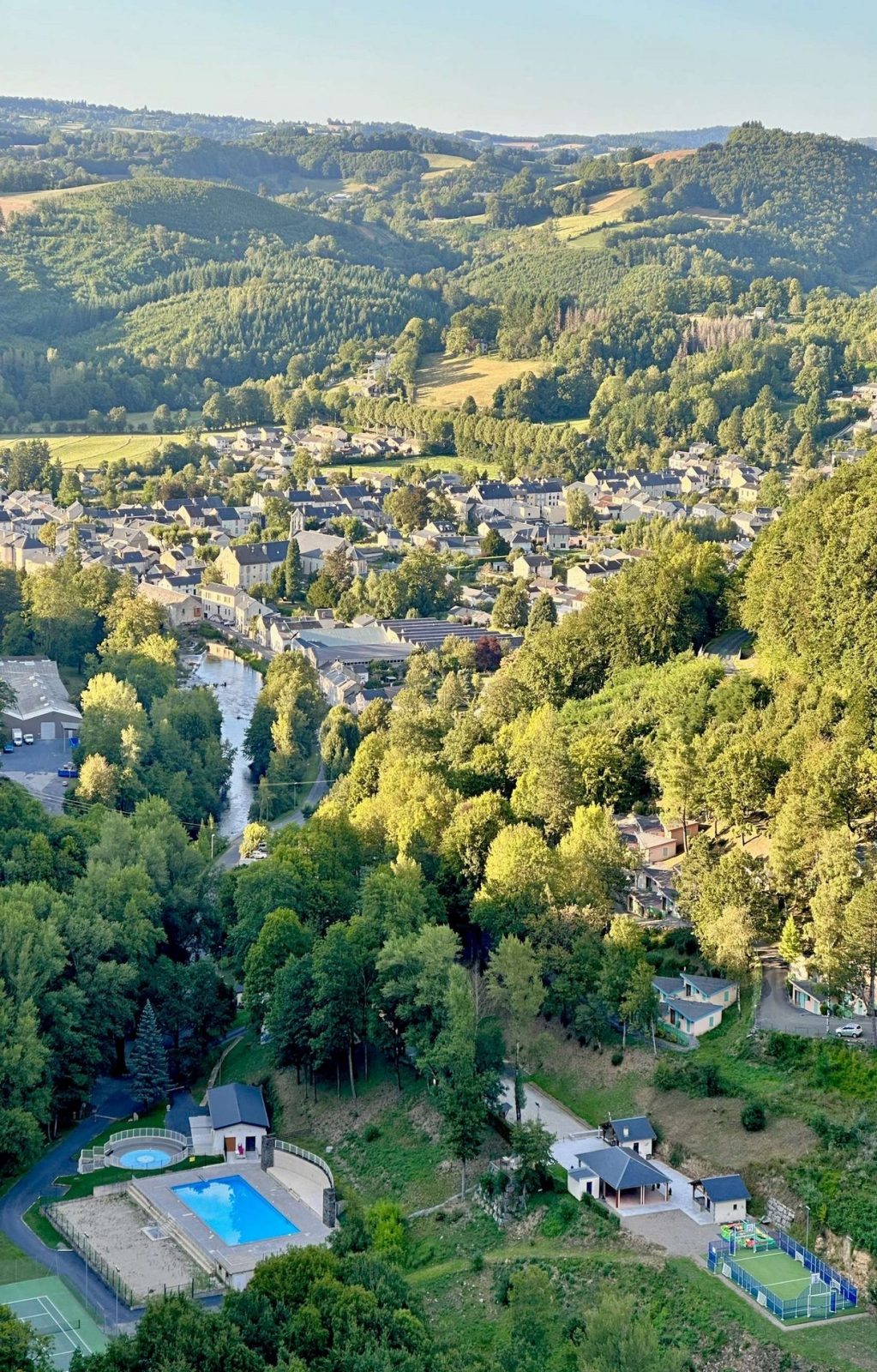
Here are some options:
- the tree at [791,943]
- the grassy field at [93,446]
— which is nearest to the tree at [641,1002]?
the tree at [791,943]

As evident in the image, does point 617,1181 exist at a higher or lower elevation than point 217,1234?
higher

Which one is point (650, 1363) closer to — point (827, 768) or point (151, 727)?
point (827, 768)

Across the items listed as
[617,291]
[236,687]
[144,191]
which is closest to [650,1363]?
[236,687]

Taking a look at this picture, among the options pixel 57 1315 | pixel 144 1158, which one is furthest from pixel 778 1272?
pixel 144 1158

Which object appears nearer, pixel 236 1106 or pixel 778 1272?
pixel 778 1272

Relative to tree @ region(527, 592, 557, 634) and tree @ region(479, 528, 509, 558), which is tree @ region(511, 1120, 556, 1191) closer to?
tree @ region(527, 592, 557, 634)

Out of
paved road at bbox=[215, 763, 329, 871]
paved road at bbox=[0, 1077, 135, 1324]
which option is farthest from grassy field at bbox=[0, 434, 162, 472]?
paved road at bbox=[0, 1077, 135, 1324]

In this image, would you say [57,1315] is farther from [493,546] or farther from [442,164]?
[442,164]

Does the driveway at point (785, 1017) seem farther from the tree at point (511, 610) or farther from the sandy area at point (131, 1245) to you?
the tree at point (511, 610)
